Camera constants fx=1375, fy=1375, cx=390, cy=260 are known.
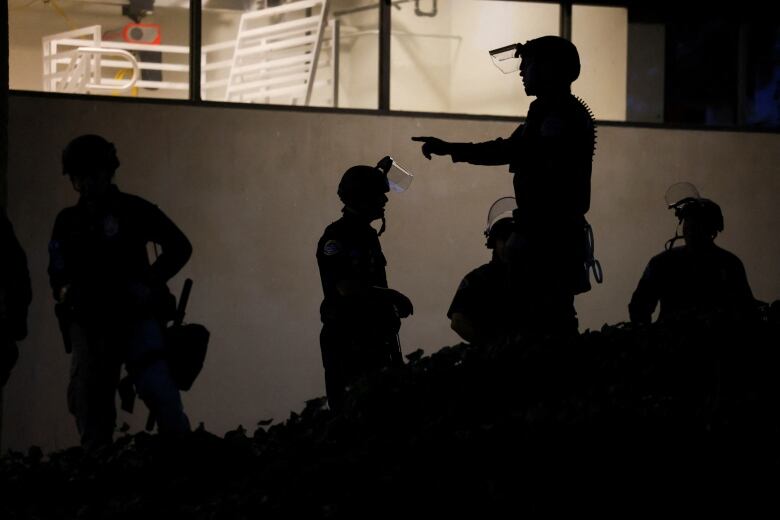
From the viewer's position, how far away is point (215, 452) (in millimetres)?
4645

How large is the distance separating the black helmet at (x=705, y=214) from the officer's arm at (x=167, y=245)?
2.56m

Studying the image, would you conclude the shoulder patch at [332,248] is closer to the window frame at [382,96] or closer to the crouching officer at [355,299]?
the crouching officer at [355,299]

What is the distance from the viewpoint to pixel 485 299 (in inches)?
232

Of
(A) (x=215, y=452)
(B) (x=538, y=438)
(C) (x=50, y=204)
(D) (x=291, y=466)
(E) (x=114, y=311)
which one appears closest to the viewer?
(B) (x=538, y=438)

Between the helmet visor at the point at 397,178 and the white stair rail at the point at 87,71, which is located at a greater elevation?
the white stair rail at the point at 87,71

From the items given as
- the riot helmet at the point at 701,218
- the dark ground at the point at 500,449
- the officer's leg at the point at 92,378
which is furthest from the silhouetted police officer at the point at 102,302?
the riot helmet at the point at 701,218

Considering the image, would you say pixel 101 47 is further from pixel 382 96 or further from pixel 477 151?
pixel 477 151

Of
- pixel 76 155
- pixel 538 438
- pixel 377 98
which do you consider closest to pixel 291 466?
pixel 538 438

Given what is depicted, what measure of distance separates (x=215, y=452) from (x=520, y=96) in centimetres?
525

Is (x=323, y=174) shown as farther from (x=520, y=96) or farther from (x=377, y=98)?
(x=520, y=96)

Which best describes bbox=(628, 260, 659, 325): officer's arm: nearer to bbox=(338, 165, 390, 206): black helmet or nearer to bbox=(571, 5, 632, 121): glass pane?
bbox=(338, 165, 390, 206): black helmet

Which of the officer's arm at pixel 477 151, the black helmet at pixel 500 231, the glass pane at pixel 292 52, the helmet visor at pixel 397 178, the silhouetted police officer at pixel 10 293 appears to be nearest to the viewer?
the silhouetted police officer at pixel 10 293

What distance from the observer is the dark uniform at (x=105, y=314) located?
17.2ft

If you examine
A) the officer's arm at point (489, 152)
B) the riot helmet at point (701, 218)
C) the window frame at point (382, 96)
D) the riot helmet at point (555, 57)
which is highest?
the window frame at point (382, 96)
